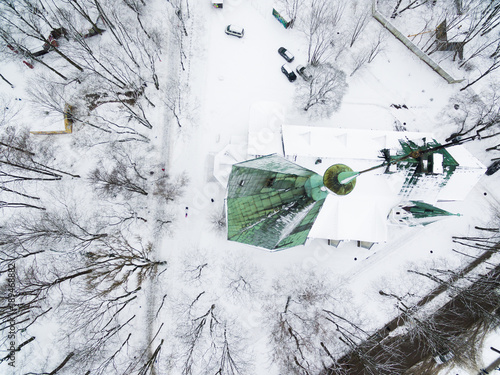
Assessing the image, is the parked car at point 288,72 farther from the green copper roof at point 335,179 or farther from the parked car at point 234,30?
the green copper roof at point 335,179

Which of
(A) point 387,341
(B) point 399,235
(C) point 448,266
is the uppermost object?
(B) point 399,235

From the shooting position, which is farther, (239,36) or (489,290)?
(239,36)

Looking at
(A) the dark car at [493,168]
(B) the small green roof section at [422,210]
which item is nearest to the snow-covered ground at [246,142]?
(A) the dark car at [493,168]

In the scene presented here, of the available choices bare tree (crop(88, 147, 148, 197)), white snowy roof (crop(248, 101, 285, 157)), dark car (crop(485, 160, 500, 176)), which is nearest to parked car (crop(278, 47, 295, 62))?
white snowy roof (crop(248, 101, 285, 157))

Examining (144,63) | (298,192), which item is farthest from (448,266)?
(144,63)

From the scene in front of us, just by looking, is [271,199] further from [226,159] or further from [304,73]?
[304,73]

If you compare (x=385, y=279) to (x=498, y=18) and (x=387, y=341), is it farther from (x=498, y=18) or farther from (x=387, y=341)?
(x=498, y=18)
